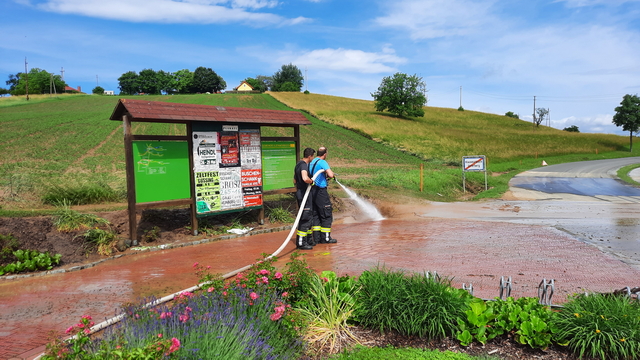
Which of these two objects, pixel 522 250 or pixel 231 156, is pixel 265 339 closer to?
pixel 522 250

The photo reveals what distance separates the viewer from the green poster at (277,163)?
11.9m

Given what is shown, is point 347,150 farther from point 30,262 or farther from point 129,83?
point 129,83

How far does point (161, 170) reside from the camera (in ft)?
31.3

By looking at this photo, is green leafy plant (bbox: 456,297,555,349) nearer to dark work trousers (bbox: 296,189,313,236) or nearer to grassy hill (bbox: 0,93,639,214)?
dark work trousers (bbox: 296,189,313,236)

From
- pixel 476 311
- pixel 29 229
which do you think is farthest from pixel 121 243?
pixel 476 311

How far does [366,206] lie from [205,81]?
11802 centimetres

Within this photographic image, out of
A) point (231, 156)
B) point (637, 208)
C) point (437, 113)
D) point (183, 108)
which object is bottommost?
point (637, 208)

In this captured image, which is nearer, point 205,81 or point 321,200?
point 321,200

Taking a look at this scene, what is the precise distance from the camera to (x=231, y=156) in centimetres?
1080

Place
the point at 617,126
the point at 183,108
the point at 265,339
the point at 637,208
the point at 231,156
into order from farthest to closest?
1. the point at 617,126
2. the point at 637,208
3. the point at 231,156
4. the point at 183,108
5. the point at 265,339

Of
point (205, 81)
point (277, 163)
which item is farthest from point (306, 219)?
point (205, 81)

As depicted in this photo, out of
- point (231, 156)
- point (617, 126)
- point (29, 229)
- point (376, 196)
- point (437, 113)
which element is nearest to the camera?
point (29, 229)

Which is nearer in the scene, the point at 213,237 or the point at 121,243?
the point at 121,243

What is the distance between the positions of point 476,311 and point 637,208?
1390 cm
